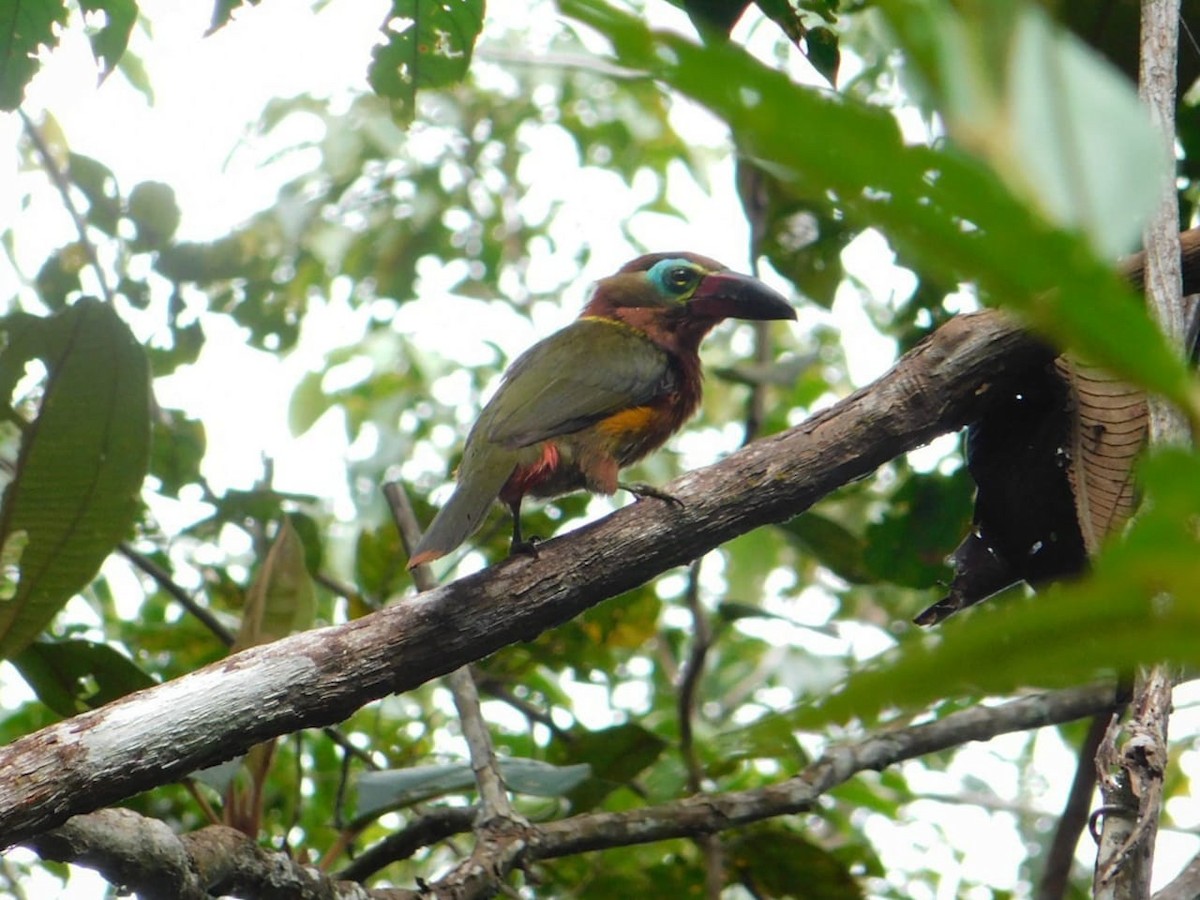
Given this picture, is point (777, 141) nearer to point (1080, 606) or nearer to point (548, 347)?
point (1080, 606)

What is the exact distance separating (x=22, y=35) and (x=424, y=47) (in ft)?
2.72

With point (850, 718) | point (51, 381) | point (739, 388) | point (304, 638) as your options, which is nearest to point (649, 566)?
point (304, 638)

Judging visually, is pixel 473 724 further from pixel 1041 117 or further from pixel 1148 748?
pixel 1041 117

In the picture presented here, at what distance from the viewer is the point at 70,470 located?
260 centimetres

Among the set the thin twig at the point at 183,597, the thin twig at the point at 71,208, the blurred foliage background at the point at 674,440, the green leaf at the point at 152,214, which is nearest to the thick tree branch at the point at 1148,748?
the blurred foliage background at the point at 674,440

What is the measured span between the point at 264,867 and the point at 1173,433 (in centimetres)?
167

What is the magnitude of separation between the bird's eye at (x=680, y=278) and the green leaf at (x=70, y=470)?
183 cm

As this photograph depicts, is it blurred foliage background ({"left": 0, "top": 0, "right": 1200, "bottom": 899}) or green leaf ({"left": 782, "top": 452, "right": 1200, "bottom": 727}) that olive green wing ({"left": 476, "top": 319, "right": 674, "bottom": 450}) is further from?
green leaf ({"left": 782, "top": 452, "right": 1200, "bottom": 727})

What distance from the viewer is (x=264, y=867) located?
2.30 metres

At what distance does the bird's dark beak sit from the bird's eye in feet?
0.18

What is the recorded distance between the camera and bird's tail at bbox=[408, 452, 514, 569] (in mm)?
2713

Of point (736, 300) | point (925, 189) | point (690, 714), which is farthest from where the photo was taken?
point (736, 300)

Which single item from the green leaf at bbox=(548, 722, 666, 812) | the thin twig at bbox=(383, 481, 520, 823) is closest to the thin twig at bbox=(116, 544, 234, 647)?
the thin twig at bbox=(383, 481, 520, 823)

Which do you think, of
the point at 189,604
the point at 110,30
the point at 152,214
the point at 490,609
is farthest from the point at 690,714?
the point at 152,214
